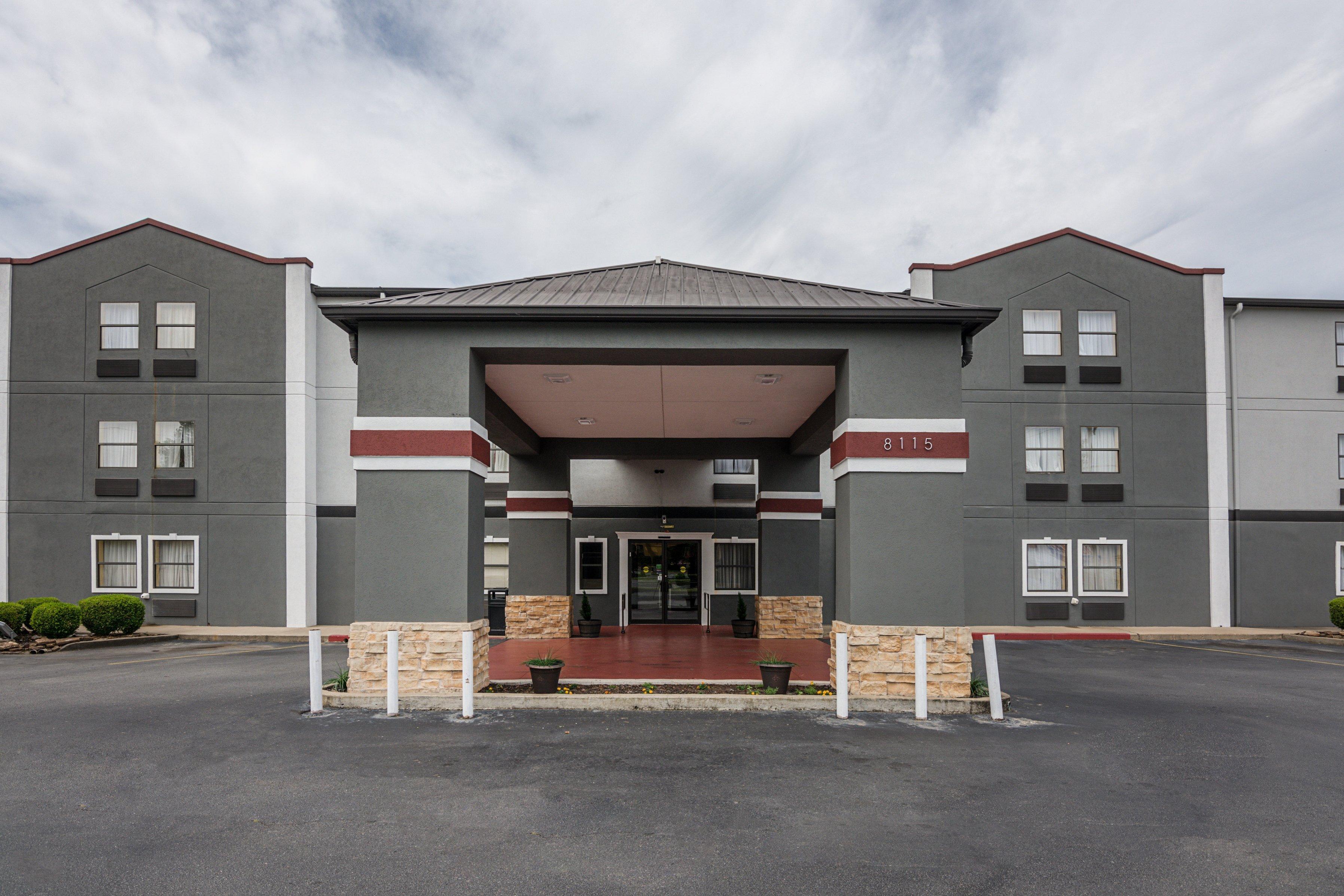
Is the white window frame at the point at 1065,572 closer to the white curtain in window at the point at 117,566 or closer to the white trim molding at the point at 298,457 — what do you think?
the white trim molding at the point at 298,457

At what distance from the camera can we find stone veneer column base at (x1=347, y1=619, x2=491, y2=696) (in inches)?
389

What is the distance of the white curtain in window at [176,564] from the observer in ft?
66.0

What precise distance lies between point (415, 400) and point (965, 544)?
1486cm

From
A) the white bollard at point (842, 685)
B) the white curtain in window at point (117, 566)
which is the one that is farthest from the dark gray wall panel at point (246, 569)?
the white bollard at point (842, 685)

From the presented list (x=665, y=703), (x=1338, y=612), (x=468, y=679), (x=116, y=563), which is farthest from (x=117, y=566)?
(x=1338, y=612)

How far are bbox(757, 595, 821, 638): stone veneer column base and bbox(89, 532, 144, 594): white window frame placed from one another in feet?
48.3

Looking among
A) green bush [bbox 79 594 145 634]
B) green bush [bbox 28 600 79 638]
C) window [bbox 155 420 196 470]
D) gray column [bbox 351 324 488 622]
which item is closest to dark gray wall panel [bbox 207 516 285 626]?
window [bbox 155 420 196 470]

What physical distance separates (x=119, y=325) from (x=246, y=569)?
22.0 feet

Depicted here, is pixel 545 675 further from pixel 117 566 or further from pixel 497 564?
pixel 117 566

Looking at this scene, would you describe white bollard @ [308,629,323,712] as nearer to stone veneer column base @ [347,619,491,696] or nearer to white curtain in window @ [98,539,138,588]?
stone veneer column base @ [347,619,491,696]

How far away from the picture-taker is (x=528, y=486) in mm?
18125

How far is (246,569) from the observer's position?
20.1 metres

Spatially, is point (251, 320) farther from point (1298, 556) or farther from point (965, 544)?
point (1298, 556)

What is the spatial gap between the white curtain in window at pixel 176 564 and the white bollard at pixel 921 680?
57.9ft
